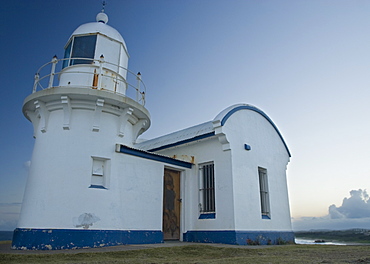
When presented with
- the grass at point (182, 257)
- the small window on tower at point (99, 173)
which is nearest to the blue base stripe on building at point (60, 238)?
the small window on tower at point (99, 173)

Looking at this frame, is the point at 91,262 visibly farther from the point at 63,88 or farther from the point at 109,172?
the point at 63,88

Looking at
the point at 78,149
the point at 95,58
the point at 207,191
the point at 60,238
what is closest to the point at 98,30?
the point at 95,58

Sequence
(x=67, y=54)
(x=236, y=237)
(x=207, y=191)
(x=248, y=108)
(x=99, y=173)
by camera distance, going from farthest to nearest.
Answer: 1. (x=248, y=108)
2. (x=207, y=191)
3. (x=67, y=54)
4. (x=236, y=237)
5. (x=99, y=173)

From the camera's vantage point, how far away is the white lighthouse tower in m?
8.62

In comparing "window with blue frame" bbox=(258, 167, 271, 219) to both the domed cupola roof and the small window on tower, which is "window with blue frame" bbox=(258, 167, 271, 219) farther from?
the domed cupola roof

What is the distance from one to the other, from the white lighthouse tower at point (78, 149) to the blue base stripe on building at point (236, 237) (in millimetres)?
3415

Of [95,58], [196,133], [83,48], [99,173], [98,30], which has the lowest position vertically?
[99,173]

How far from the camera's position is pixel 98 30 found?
11508 mm

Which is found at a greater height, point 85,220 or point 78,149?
point 78,149

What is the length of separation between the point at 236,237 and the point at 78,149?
642 centimetres

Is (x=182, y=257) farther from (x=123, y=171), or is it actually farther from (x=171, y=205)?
(x=171, y=205)

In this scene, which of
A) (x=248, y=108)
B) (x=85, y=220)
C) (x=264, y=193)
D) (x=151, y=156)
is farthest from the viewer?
(x=248, y=108)

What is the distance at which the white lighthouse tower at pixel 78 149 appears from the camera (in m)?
8.62

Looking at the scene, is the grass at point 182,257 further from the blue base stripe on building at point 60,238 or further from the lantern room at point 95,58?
the lantern room at point 95,58
